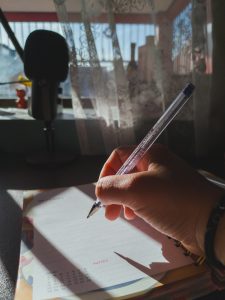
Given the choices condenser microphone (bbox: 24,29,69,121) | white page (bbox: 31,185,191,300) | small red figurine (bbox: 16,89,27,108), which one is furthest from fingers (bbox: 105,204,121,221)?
small red figurine (bbox: 16,89,27,108)

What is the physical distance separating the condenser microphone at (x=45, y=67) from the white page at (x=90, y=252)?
0.34 meters

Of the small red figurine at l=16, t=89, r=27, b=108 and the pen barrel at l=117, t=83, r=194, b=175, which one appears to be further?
the small red figurine at l=16, t=89, r=27, b=108

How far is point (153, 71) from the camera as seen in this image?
0.98 m

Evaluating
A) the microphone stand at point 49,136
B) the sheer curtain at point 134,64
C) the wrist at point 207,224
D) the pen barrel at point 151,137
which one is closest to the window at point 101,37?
the sheer curtain at point 134,64

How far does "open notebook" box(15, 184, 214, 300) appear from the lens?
0.43 m

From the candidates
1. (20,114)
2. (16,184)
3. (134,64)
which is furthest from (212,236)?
(20,114)

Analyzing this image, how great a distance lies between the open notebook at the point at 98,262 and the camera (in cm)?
43

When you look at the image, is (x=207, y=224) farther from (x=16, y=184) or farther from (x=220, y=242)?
(x=16, y=184)

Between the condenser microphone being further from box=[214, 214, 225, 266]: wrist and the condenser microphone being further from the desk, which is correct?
box=[214, 214, 225, 266]: wrist

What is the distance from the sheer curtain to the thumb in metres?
0.49

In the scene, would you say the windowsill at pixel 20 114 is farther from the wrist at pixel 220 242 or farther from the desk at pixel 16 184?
the wrist at pixel 220 242

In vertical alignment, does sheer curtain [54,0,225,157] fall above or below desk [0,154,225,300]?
above

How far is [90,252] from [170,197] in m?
0.15

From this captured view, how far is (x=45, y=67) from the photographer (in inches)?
33.9
